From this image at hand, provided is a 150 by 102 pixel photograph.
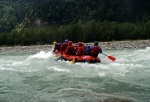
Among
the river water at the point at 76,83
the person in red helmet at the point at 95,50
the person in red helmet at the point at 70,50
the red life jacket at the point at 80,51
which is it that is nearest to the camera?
the river water at the point at 76,83

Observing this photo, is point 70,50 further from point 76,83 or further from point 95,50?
point 76,83

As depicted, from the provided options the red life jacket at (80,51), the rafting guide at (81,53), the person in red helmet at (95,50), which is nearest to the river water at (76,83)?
the rafting guide at (81,53)

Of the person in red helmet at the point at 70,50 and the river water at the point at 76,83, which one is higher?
the person in red helmet at the point at 70,50

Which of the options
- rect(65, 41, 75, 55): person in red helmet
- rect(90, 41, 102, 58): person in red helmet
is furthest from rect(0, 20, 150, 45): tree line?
rect(90, 41, 102, 58): person in red helmet

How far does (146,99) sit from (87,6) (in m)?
73.9

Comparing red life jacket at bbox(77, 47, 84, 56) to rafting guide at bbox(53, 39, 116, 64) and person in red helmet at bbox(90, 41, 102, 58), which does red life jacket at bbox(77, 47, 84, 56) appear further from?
person in red helmet at bbox(90, 41, 102, 58)

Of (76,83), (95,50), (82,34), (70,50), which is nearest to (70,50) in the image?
(70,50)

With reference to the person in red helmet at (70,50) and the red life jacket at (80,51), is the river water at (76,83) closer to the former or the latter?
the red life jacket at (80,51)

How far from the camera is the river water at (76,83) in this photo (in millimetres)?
9578

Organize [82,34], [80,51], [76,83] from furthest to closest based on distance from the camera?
1. [82,34]
2. [80,51]
3. [76,83]

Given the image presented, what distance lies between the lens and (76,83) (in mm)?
11602

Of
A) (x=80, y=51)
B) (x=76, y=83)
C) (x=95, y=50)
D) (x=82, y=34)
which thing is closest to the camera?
(x=76, y=83)

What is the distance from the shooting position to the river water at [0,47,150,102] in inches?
377

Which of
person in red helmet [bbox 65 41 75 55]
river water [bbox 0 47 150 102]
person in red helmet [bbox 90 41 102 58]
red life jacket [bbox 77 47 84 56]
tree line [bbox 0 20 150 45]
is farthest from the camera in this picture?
tree line [bbox 0 20 150 45]
